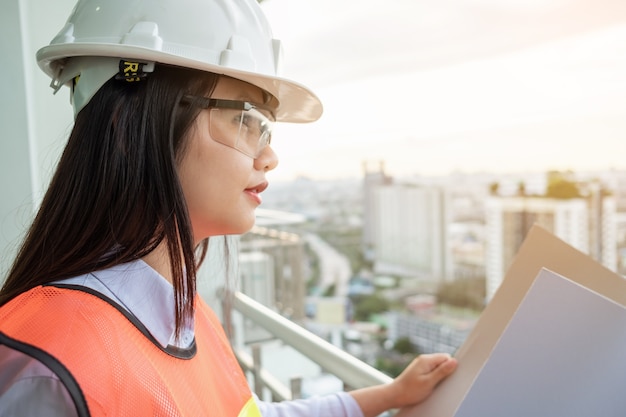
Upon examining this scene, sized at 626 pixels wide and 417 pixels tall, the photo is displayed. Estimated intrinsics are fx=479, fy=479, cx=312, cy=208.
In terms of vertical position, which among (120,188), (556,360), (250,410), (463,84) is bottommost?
(250,410)

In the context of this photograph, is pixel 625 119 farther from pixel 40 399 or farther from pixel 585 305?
pixel 40 399

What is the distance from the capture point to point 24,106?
174 centimetres

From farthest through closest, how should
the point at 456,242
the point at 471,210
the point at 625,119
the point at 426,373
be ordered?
the point at 456,242
the point at 471,210
the point at 625,119
the point at 426,373

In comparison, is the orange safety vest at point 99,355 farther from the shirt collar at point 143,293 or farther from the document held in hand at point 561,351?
the document held in hand at point 561,351

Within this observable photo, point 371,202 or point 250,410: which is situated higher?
point 371,202

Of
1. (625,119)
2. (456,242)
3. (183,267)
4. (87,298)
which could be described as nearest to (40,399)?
(87,298)

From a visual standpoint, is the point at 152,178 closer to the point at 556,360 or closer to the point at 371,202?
the point at 556,360

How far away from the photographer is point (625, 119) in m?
2.00

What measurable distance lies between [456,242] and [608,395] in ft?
8.45

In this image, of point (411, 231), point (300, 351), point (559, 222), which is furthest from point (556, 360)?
point (411, 231)

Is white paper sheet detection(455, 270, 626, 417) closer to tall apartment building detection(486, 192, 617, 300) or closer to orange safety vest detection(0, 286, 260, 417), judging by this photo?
orange safety vest detection(0, 286, 260, 417)

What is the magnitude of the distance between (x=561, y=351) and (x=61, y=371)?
54 cm

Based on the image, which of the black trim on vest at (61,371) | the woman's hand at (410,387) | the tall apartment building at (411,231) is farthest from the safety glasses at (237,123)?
the tall apartment building at (411,231)

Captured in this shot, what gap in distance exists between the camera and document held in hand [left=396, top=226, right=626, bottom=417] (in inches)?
21.3
